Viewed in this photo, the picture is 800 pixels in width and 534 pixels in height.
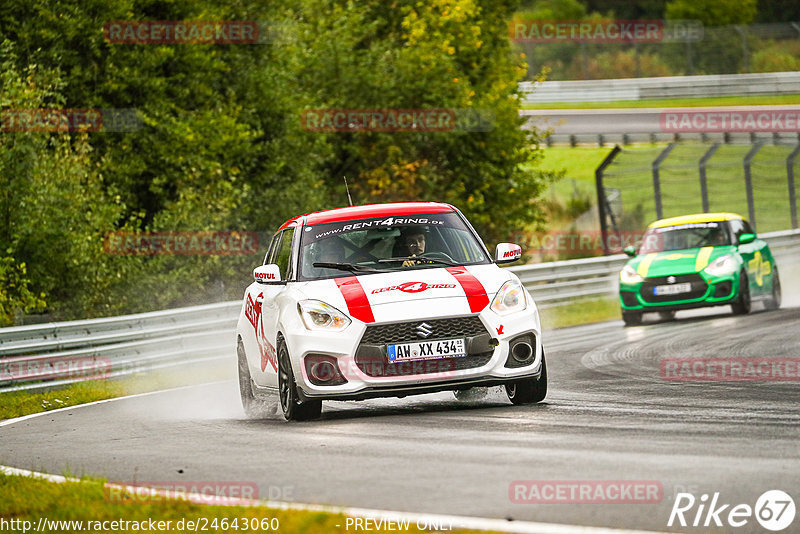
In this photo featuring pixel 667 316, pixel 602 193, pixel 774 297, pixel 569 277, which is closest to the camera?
pixel 774 297

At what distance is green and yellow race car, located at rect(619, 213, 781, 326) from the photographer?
62.6 feet

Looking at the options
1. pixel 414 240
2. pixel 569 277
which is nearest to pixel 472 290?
pixel 414 240

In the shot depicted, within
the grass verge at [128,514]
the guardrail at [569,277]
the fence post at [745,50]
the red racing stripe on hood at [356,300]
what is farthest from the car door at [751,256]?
the fence post at [745,50]

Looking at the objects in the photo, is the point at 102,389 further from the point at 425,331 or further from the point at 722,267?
the point at 722,267

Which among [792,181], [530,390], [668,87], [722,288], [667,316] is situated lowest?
[667,316]

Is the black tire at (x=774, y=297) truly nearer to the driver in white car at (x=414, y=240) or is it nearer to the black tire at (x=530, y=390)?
the driver in white car at (x=414, y=240)

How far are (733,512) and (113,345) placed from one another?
1180cm

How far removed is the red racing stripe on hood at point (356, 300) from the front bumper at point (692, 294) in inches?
392

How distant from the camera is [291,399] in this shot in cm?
1005

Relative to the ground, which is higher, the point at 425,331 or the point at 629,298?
the point at 425,331

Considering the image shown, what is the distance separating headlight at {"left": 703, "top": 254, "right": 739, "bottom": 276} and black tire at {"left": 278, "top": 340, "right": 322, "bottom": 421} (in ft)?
33.8

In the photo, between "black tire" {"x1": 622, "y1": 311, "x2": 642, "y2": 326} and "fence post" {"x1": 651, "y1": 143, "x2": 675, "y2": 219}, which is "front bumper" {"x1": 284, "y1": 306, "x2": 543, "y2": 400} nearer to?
"black tire" {"x1": 622, "y1": 311, "x2": 642, "y2": 326}

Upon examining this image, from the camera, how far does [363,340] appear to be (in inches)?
378

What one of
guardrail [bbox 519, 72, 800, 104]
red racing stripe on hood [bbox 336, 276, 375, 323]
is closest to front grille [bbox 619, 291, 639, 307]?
red racing stripe on hood [bbox 336, 276, 375, 323]
